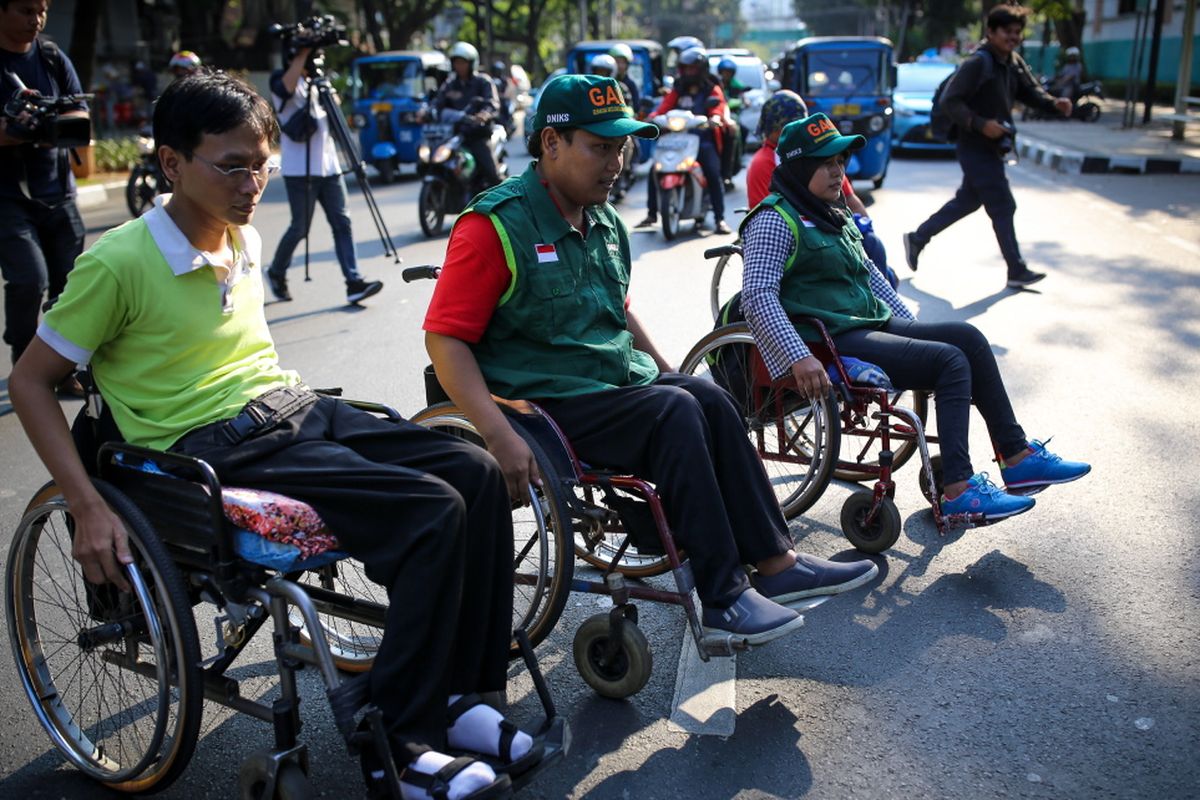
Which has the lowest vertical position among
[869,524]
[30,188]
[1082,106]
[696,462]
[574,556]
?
[1082,106]

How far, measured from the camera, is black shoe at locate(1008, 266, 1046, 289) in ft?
26.7

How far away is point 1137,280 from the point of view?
838 cm

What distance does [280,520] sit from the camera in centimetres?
251

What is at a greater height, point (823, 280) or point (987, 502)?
point (823, 280)

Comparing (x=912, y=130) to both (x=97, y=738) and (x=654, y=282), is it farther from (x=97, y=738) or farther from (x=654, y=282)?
(x=97, y=738)

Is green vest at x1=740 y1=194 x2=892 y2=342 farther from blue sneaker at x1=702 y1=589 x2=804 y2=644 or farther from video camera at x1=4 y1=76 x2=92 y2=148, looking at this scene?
video camera at x1=4 y1=76 x2=92 y2=148

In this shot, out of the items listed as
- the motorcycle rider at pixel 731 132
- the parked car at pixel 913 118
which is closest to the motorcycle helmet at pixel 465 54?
the motorcycle rider at pixel 731 132

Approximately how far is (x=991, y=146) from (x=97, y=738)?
6920 mm

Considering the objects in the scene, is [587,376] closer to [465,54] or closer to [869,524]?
[869,524]

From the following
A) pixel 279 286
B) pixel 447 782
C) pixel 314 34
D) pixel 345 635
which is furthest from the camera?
pixel 279 286

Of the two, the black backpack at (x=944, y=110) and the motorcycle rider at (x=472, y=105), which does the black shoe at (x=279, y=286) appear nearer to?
the motorcycle rider at (x=472, y=105)

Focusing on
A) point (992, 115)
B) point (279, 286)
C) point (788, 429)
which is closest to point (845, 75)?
point (992, 115)

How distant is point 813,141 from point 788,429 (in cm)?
125

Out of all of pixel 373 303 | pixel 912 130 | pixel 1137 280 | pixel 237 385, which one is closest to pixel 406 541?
pixel 237 385
